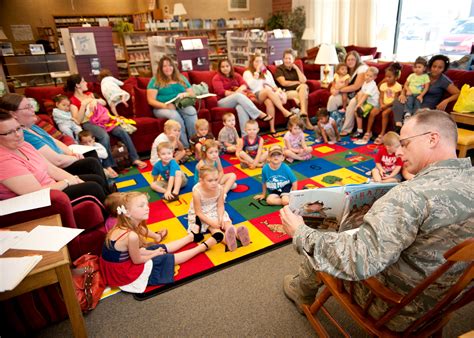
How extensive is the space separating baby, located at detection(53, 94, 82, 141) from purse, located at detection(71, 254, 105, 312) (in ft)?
6.78

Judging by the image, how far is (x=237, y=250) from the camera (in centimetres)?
242

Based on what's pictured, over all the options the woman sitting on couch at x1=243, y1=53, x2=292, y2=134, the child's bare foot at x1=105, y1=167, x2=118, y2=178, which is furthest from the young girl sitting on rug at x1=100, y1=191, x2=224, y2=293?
the woman sitting on couch at x1=243, y1=53, x2=292, y2=134

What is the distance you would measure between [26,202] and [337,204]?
5.68 ft

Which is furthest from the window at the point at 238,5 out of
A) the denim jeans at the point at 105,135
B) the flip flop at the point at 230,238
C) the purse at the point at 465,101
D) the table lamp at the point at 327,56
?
the flip flop at the point at 230,238

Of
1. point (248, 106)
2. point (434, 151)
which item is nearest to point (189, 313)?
point (434, 151)

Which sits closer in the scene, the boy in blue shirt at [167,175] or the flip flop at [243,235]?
the flip flop at [243,235]

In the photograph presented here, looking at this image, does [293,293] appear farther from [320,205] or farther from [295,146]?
[295,146]

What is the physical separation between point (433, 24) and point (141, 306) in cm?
740

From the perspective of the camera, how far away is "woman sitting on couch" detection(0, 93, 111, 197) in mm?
2361

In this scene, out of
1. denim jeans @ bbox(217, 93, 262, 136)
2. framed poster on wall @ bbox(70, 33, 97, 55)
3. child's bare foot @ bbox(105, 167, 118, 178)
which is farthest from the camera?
framed poster on wall @ bbox(70, 33, 97, 55)

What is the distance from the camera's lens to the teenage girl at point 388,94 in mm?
4469

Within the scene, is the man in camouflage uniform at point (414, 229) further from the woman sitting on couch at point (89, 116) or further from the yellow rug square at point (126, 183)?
the woman sitting on couch at point (89, 116)

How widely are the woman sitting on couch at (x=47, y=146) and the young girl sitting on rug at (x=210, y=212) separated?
88 cm

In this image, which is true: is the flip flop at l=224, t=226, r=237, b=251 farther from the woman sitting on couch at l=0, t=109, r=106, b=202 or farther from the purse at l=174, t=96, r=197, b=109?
the purse at l=174, t=96, r=197, b=109
